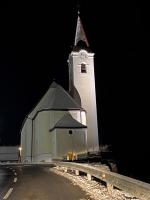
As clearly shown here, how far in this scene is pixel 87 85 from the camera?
48.5 meters

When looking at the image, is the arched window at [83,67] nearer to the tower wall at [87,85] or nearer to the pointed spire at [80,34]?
the tower wall at [87,85]

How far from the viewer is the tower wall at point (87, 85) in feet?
155

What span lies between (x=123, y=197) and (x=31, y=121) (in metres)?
44.1

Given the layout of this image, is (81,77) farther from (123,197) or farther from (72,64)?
(123,197)

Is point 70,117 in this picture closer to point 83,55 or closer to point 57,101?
point 57,101

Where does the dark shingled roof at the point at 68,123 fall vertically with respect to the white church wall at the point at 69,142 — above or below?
above

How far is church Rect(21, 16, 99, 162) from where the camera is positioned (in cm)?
4078

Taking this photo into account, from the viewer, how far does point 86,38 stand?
173 ft

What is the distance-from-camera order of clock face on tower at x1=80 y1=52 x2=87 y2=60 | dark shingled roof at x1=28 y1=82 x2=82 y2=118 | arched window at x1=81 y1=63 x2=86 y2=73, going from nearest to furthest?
dark shingled roof at x1=28 y1=82 x2=82 y2=118
arched window at x1=81 y1=63 x2=86 y2=73
clock face on tower at x1=80 y1=52 x2=87 y2=60

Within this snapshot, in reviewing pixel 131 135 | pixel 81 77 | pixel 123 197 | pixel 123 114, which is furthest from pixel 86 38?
pixel 123 197

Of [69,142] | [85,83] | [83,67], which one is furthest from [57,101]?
[69,142]

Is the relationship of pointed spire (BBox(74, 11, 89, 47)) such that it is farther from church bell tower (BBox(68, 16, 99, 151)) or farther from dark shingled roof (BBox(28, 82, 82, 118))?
dark shingled roof (BBox(28, 82, 82, 118))

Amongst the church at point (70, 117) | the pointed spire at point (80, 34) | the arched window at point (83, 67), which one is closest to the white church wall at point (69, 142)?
the church at point (70, 117)

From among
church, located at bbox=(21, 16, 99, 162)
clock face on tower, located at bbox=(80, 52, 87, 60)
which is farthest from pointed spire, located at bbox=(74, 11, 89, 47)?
clock face on tower, located at bbox=(80, 52, 87, 60)
